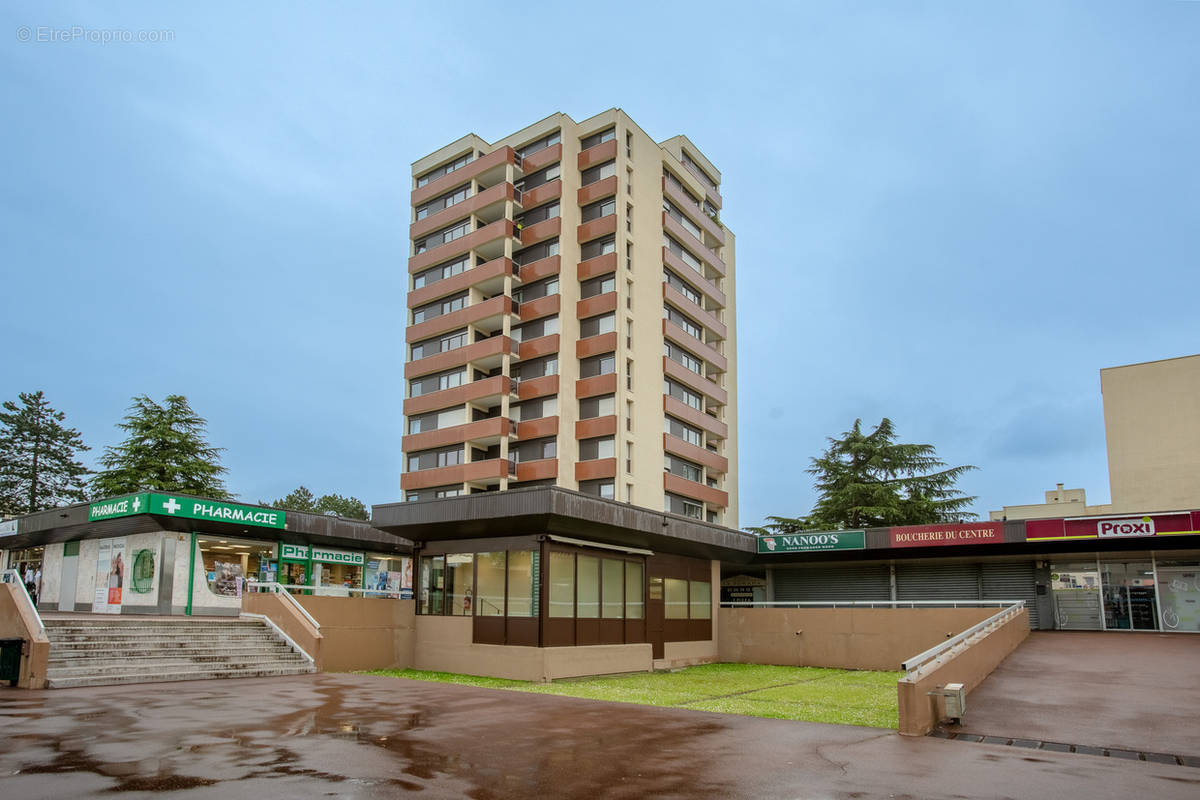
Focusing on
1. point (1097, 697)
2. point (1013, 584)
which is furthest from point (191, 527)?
point (1013, 584)

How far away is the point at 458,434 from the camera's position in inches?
1927

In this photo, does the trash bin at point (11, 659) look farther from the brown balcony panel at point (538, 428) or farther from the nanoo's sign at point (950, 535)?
the brown balcony panel at point (538, 428)

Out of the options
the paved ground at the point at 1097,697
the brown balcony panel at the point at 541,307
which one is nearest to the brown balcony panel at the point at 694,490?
the brown balcony panel at the point at 541,307

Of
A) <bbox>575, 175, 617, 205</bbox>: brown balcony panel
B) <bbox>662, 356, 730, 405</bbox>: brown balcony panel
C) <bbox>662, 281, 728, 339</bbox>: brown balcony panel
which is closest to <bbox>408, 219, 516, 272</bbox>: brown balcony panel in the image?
<bbox>575, 175, 617, 205</bbox>: brown balcony panel

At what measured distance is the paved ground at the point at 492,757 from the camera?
855 cm

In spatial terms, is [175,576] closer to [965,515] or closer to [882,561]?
[882,561]

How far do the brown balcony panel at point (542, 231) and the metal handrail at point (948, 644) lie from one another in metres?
32.1

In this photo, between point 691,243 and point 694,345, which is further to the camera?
point 691,243

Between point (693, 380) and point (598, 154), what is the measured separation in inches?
591

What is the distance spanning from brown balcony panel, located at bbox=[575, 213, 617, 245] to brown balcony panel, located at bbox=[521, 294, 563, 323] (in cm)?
430

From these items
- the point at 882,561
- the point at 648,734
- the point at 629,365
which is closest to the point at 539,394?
the point at 629,365

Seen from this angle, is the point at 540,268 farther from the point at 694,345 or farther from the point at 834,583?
the point at 834,583

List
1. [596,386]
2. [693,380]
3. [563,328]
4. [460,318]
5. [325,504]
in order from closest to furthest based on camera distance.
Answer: [596,386] → [563,328] → [460,318] → [693,380] → [325,504]

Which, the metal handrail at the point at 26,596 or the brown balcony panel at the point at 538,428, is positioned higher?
the brown balcony panel at the point at 538,428
